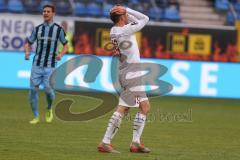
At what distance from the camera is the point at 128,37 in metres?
10.6

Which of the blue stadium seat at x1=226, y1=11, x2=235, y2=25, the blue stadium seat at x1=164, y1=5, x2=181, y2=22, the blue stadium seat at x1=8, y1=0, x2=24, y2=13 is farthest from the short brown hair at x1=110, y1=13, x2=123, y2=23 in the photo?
the blue stadium seat at x1=226, y1=11, x2=235, y2=25

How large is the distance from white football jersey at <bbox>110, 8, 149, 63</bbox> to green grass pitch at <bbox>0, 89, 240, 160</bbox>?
131 cm

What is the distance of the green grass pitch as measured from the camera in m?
10.3

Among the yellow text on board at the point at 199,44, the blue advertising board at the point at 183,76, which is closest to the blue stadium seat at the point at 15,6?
the blue advertising board at the point at 183,76

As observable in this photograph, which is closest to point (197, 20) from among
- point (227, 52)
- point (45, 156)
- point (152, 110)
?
point (227, 52)

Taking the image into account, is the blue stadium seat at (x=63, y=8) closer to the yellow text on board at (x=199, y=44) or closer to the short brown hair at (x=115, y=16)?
the yellow text on board at (x=199, y=44)

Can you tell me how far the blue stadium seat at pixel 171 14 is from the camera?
29.8 metres

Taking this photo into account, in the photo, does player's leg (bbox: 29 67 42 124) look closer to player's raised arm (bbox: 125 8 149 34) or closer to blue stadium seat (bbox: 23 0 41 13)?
player's raised arm (bbox: 125 8 149 34)

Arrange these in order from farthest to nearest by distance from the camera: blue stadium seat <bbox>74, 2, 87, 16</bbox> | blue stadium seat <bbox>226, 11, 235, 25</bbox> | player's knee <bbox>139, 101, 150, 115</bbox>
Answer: blue stadium seat <bbox>226, 11, 235, 25</bbox>, blue stadium seat <bbox>74, 2, 87, 16</bbox>, player's knee <bbox>139, 101, 150, 115</bbox>

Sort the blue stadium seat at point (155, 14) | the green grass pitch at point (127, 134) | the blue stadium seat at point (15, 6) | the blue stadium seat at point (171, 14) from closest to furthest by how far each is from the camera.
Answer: the green grass pitch at point (127, 134), the blue stadium seat at point (15, 6), the blue stadium seat at point (155, 14), the blue stadium seat at point (171, 14)

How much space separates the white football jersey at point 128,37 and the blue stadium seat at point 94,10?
1799 centimetres

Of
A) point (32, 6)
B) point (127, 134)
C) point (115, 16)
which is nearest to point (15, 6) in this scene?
point (32, 6)

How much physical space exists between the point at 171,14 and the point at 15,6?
19.7 ft

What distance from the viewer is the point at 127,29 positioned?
1056 cm
